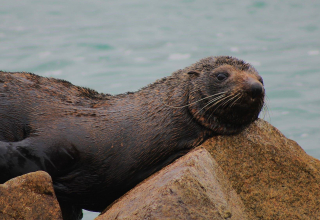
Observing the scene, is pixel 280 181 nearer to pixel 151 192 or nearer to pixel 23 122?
pixel 151 192

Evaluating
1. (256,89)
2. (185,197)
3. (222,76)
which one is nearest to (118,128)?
(222,76)

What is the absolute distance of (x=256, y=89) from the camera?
22.9ft

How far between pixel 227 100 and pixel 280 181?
1.30 metres

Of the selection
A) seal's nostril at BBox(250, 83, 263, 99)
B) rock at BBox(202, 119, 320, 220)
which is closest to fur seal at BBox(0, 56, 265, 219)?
seal's nostril at BBox(250, 83, 263, 99)

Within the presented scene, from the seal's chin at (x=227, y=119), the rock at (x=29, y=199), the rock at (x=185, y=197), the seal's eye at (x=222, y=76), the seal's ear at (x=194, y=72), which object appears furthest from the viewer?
the seal's ear at (x=194, y=72)

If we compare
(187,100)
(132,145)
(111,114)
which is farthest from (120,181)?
(187,100)

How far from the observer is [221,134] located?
7359 mm

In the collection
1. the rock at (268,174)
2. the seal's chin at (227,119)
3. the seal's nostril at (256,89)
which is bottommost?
the rock at (268,174)

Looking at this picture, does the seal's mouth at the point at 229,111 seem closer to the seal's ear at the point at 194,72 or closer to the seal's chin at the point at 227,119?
the seal's chin at the point at 227,119

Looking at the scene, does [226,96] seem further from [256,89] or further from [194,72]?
[194,72]

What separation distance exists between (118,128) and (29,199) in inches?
85.7

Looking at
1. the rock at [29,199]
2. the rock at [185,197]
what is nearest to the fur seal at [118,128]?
the rock at [185,197]

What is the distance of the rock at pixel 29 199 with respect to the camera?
5.51m

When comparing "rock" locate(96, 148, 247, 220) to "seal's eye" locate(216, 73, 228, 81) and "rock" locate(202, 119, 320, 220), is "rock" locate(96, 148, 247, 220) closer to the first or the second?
"rock" locate(202, 119, 320, 220)
